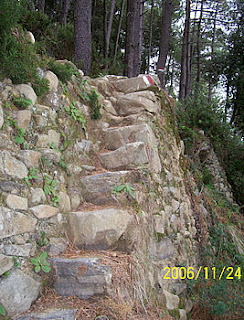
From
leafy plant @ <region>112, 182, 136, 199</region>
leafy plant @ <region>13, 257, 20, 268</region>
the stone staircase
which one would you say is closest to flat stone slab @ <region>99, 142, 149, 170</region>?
the stone staircase

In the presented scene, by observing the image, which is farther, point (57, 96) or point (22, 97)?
point (57, 96)

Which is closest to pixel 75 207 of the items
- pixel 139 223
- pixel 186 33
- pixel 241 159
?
pixel 139 223

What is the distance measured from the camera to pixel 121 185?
276cm

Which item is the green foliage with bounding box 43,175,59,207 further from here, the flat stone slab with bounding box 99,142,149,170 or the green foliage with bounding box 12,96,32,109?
the flat stone slab with bounding box 99,142,149,170

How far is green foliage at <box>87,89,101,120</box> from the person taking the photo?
11.5 ft

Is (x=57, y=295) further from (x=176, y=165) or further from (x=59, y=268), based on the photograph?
(x=176, y=165)

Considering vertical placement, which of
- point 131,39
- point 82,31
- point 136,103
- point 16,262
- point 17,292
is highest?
point 131,39

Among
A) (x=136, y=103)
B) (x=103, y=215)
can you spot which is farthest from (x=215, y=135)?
(x=103, y=215)

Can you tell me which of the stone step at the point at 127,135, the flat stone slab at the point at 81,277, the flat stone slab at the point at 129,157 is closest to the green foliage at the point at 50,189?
the flat stone slab at the point at 81,277

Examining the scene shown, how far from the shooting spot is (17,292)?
201 centimetres

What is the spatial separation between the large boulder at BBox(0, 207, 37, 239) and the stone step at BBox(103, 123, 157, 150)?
1536 millimetres

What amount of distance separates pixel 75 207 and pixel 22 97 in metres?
1.15
